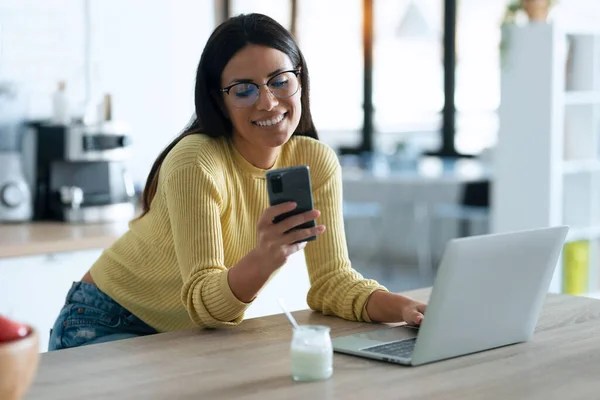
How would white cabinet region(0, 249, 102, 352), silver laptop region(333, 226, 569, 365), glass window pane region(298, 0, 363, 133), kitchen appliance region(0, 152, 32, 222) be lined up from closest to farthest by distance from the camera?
silver laptop region(333, 226, 569, 365) → white cabinet region(0, 249, 102, 352) → kitchen appliance region(0, 152, 32, 222) → glass window pane region(298, 0, 363, 133)

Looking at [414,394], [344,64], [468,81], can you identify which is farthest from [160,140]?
[344,64]

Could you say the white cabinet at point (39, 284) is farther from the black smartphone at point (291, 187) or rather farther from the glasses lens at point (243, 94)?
the black smartphone at point (291, 187)

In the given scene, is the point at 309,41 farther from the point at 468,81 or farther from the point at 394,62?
the point at 468,81

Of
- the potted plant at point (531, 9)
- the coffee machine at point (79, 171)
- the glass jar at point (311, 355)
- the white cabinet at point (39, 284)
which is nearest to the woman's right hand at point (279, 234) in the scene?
the glass jar at point (311, 355)

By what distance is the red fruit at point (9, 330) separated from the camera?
1153 millimetres

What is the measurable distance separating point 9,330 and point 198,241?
725 mm

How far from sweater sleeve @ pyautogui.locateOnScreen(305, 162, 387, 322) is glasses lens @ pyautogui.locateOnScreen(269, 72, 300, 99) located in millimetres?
228

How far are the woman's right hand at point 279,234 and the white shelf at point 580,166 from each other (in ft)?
12.1

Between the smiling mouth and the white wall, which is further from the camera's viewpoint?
the white wall

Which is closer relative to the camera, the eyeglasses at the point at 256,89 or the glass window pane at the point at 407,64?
the eyeglasses at the point at 256,89

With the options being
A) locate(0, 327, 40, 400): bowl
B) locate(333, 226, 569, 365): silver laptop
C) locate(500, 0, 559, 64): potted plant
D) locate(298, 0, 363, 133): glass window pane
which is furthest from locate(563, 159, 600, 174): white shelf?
locate(0, 327, 40, 400): bowl

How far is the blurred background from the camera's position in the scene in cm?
353

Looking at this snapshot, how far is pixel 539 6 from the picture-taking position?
16.4ft

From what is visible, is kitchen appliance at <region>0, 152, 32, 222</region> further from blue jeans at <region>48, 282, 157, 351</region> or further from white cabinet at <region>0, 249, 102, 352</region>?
blue jeans at <region>48, 282, 157, 351</region>
